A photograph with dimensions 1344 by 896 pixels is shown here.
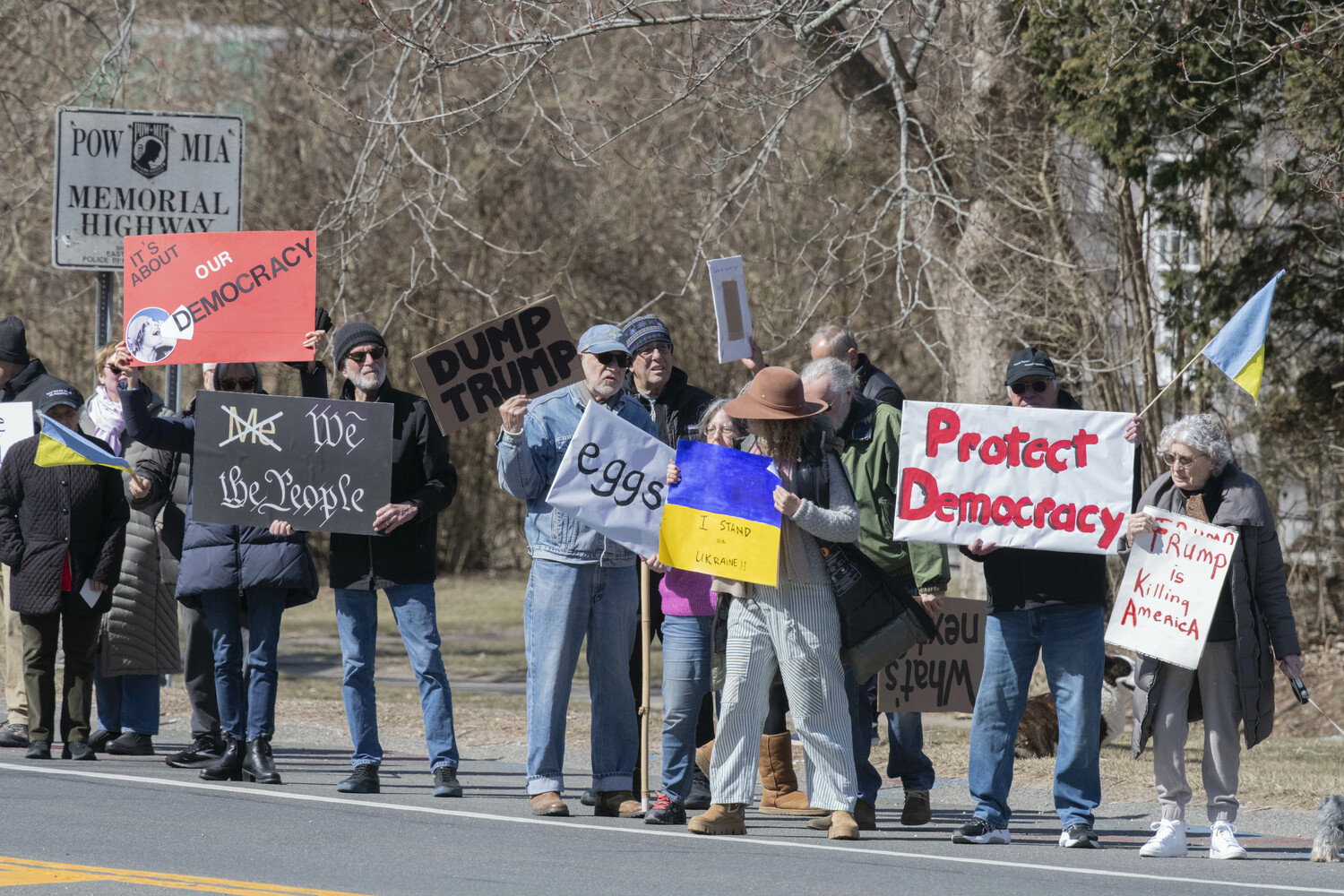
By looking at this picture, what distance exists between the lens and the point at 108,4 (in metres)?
17.9

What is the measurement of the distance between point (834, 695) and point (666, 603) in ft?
3.01

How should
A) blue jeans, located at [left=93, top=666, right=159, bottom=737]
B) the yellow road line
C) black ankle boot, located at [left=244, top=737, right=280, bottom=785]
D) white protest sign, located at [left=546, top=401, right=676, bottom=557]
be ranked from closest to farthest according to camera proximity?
the yellow road line
white protest sign, located at [left=546, top=401, right=676, bottom=557]
black ankle boot, located at [left=244, top=737, right=280, bottom=785]
blue jeans, located at [left=93, top=666, right=159, bottom=737]

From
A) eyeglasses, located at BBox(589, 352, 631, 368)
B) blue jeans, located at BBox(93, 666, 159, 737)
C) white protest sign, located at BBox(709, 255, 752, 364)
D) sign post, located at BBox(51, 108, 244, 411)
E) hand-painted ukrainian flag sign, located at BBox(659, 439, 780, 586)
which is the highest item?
sign post, located at BBox(51, 108, 244, 411)

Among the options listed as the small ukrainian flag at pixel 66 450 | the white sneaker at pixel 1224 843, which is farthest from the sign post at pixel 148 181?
the white sneaker at pixel 1224 843

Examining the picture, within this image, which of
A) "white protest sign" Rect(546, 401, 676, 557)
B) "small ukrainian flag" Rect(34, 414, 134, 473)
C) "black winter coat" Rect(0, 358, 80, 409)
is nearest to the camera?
"white protest sign" Rect(546, 401, 676, 557)

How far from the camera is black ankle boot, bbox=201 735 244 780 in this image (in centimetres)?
793

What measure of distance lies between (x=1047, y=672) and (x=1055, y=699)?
120 millimetres

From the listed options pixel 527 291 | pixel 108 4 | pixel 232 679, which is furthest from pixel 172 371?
pixel 527 291

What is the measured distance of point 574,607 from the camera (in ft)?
24.2

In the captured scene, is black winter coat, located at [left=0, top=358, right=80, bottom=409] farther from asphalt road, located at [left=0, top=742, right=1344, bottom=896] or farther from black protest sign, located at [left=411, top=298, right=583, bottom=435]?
black protest sign, located at [left=411, top=298, right=583, bottom=435]

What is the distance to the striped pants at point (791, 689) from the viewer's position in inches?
267

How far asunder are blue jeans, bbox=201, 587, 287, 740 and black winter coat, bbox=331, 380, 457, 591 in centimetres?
36

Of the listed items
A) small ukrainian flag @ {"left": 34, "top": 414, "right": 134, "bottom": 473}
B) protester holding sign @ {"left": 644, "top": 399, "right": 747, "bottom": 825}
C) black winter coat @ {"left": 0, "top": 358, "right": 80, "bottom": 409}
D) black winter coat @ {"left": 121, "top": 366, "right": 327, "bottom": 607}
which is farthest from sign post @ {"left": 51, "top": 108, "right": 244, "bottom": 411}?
protester holding sign @ {"left": 644, "top": 399, "right": 747, "bottom": 825}

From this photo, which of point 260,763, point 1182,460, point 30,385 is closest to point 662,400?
point 1182,460
